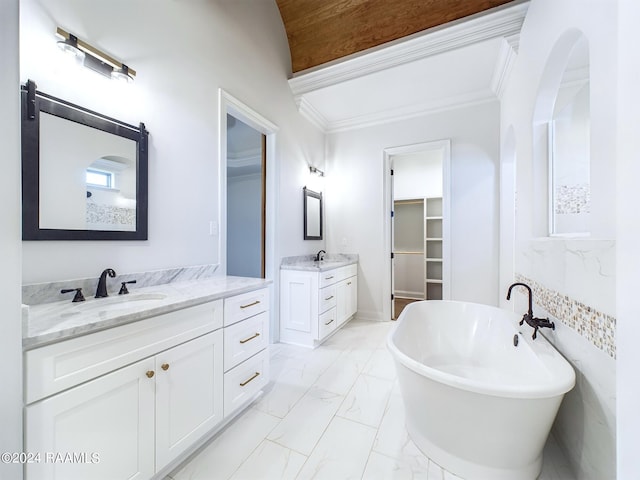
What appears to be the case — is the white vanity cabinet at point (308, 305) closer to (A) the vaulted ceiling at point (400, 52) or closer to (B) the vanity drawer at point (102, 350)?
(B) the vanity drawer at point (102, 350)

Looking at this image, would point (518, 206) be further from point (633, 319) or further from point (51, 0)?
point (51, 0)

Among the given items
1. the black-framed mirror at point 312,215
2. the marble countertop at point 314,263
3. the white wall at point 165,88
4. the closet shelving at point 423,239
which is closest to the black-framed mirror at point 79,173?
the white wall at point 165,88

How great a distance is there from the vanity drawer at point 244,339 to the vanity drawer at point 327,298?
100 centimetres

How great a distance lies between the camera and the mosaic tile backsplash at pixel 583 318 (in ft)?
3.24

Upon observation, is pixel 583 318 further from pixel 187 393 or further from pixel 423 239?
pixel 423 239

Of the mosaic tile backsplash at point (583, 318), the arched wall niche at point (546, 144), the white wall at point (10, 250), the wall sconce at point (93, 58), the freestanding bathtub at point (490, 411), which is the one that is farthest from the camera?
the arched wall niche at point (546, 144)

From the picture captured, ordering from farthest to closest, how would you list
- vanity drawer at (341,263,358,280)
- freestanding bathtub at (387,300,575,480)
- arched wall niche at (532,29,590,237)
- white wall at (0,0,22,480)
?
vanity drawer at (341,263,358,280), arched wall niche at (532,29,590,237), freestanding bathtub at (387,300,575,480), white wall at (0,0,22,480)

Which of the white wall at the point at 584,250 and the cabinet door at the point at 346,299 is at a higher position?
the white wall at the point at 584,250

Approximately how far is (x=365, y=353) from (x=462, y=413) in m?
1.48

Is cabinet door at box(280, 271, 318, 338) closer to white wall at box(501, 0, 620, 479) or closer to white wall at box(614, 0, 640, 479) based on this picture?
white wall at box(501, 0, 620, 479)

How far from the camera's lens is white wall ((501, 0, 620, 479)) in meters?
0.99

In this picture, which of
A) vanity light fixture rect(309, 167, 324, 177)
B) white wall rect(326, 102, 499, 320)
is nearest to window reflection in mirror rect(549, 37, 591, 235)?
white wall rect(326, 102, 499, 320)

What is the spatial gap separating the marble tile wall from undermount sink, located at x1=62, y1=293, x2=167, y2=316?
10 centimetres

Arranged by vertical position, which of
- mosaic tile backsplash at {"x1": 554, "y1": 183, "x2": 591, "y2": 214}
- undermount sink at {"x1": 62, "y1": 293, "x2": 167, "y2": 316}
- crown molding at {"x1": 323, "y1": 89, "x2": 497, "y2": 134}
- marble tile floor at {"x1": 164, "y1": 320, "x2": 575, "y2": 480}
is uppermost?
crown molding at {"x1": 323, "y1": 89, "x2": 497, "y2": 134}
